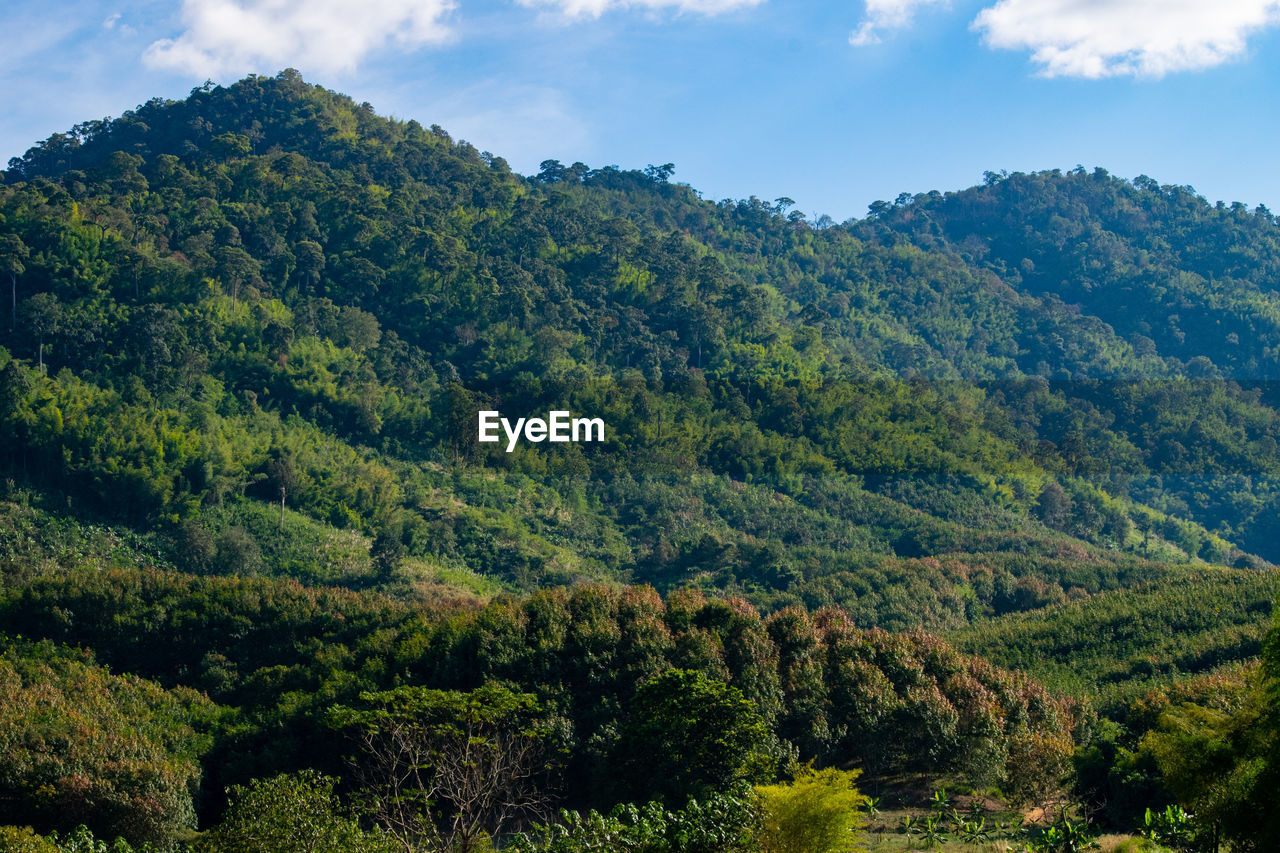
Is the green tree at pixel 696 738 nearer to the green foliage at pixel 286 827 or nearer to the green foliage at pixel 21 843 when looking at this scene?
the green foliage at pixel 286 827

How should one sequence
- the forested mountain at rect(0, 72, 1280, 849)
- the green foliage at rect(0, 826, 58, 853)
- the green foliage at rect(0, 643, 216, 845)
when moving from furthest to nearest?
the forested mountain at rect(0, 72, 1280, 849) → the green foliage at rect(0, 643, 216, 845) → the green foliage at rect(0, 826, 58, 853)

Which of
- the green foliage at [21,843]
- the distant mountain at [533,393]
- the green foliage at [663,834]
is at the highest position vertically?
the distant mountain at [533,393]

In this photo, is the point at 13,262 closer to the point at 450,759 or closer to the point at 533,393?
the point at 533,393

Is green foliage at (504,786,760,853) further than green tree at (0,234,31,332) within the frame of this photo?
No

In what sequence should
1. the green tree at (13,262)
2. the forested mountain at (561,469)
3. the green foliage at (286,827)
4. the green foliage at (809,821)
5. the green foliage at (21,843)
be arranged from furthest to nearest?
the green tree at (13,262)
the forested mountain at (561,469)
the green foliage at (809,821)
the green foliage at (286,827)
the green foliage at (21,843)

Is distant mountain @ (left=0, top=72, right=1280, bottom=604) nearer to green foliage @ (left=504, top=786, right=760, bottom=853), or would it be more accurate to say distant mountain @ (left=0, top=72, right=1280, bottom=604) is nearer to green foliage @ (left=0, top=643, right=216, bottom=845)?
green foliage @ (left=0, top=643, right=216, bottom=845)

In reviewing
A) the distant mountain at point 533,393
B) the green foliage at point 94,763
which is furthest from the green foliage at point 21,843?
the distant mountain at point 533,393

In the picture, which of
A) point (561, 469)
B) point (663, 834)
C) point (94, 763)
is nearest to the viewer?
point (663, 834)

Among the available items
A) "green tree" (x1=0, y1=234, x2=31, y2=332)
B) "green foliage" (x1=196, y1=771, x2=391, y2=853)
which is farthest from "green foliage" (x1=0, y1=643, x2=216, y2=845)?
"green tree" (x1=0, y1=234, x2=31, y2=332)

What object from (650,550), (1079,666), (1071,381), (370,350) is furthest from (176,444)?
(1071,381)

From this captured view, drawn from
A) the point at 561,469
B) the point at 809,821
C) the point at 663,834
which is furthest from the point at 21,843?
the point at 561,469
